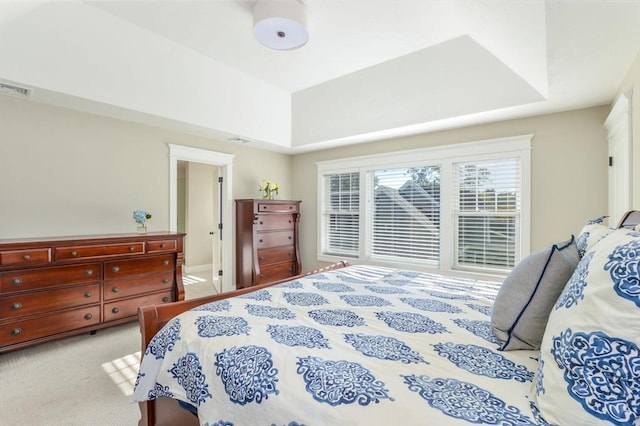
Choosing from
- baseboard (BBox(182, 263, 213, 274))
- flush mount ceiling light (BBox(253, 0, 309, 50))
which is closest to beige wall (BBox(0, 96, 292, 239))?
flush mount ceiling light (BBox(253, 0, 309, 50))

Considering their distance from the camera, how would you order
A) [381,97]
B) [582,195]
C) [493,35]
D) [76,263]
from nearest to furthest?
[493,35] → [76,263] → [582,195] → [381,97]

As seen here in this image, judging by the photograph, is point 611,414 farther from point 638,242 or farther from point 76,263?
point 76,263

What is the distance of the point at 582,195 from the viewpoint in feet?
10.4

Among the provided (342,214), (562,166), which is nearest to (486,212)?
(562,166)

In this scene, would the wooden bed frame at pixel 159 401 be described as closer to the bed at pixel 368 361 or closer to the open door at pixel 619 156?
the bed at pixel 368 361

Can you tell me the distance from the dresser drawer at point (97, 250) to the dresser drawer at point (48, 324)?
52 centimetres

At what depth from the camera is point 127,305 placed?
10.6ft

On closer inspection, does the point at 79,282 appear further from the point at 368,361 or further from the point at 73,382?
the point at 368,361

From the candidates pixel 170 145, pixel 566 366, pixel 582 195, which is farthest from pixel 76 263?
pixel 582 195

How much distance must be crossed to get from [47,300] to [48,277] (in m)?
0.21

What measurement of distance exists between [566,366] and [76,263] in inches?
142

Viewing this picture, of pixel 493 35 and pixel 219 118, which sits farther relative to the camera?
pixel 219 118

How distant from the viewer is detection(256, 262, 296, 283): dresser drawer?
452 centimetres

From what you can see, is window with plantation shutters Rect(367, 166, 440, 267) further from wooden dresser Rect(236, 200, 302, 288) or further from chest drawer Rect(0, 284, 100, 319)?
chest drawer Rect(0, 284, 100, 319)
